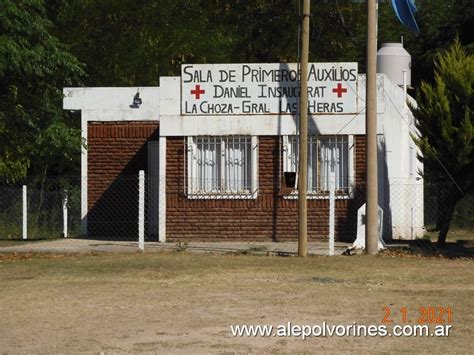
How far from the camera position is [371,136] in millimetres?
19297

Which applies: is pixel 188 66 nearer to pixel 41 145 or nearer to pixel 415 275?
pixel 41 145

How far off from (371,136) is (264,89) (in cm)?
384

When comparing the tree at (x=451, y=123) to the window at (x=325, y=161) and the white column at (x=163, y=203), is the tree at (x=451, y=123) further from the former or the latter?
the white column at (x=163, y=203)

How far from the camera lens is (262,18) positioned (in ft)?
147

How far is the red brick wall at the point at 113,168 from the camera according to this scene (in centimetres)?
2617

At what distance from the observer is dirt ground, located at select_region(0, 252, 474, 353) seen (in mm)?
10586

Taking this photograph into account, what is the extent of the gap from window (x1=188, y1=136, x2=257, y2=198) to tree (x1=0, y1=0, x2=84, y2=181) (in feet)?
9.89

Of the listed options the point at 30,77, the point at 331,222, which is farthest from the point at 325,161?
the point at 30,77

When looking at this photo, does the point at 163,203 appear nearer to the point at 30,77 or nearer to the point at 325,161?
the point at 325,161

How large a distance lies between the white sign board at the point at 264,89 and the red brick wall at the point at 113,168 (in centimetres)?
363

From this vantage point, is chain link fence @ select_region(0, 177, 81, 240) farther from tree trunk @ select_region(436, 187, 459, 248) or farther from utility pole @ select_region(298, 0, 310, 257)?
tree trunk @ select_region(436, 187, 459, 248)

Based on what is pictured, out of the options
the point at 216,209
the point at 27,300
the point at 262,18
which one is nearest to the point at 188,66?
the point at 216,209

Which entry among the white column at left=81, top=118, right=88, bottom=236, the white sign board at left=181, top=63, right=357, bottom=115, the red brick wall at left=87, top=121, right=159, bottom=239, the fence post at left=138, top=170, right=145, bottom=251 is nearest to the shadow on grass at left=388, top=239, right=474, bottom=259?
the white sign board at left=181, top=63, right=357, bottom=115

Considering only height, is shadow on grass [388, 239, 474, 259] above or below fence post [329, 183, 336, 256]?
below
